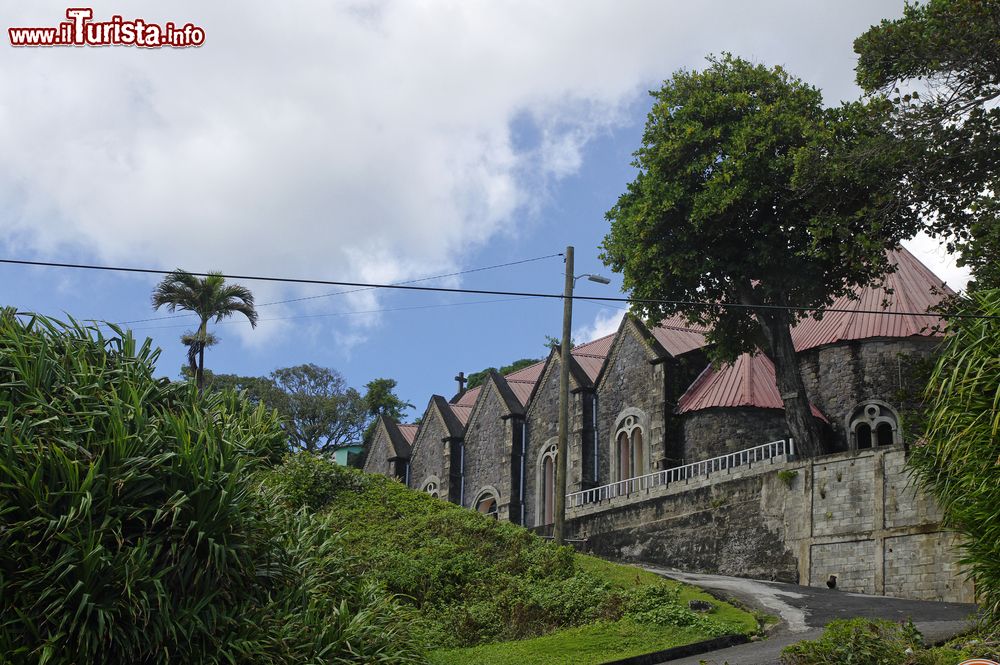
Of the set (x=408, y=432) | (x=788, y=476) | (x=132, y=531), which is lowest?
(x=132, y=531)

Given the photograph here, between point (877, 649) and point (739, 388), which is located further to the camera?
point (739, 388)

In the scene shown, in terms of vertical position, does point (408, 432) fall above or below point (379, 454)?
above

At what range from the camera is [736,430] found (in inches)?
1330

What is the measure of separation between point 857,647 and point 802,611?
713 centimetres

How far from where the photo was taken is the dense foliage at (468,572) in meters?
20.0

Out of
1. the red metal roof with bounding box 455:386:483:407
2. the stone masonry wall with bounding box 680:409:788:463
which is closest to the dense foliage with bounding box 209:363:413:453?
the red metal roof with bounding box 455:386:483:407

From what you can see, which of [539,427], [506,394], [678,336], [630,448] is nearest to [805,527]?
A: [630,448]

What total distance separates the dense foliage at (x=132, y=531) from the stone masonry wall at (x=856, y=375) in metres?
21.5

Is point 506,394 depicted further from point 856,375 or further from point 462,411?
point 856,375

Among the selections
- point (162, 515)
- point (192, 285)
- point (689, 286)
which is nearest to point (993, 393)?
point (162, 515)

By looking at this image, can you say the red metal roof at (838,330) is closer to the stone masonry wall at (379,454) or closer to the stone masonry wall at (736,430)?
the stone masonry wall at (736,430)

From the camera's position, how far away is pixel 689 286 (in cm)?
3212

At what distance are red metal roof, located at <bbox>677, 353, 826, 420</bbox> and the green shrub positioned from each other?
17672mm

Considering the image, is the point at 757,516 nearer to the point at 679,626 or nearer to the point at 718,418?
the point at 718,418
